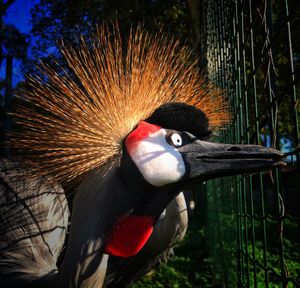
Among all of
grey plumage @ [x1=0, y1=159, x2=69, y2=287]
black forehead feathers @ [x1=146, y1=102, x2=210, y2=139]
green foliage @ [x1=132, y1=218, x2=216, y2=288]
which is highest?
black forehead feathers @ [x1=146, y1=102, x2=210, y2=139]

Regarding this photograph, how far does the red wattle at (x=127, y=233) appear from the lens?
116 centimetres

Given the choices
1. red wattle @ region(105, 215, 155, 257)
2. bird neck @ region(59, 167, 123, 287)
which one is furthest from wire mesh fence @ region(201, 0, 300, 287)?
bird neck @ region(59, 167, 123, 287)

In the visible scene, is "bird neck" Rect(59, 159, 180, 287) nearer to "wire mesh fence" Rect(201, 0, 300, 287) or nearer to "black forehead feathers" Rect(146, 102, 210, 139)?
"black forehead feathers" Rect(146, 102, 210, 139)

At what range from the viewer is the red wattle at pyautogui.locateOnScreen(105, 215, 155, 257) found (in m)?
1.16

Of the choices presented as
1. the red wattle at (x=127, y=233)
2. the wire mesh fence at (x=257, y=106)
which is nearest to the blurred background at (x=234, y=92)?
the wire mesh fence at (x=257, y=106)

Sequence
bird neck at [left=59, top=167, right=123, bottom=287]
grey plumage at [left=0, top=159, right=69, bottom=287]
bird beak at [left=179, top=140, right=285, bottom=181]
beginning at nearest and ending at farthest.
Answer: bird beak at [left=179, top=140, right=285, bottom=181], bird neck at [left=59, top=167, right=123, bottom=287], grey plumage at [left=0, top=159, right=69, bottom=287]

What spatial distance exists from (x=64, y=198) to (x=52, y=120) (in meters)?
0.39

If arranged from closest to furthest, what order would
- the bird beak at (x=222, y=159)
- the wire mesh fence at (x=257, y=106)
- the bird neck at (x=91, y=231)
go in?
the wire mesh fence at (x=257, y=106) < the bird beak at (x=222, y=159) < the bird neck at (x=91, y=231)

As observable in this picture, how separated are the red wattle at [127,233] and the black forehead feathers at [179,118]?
0.29m

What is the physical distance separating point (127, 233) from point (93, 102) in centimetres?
45

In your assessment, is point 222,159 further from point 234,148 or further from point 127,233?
point 127,233

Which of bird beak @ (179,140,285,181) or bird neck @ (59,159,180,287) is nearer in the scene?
bird beak @ (179,140,285,181)

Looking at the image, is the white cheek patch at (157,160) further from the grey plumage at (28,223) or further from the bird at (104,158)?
the grey plumage at (28,223)

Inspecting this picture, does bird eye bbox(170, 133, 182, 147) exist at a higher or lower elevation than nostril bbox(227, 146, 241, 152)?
higher
